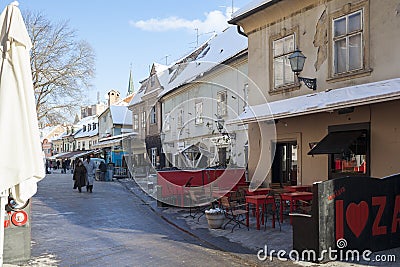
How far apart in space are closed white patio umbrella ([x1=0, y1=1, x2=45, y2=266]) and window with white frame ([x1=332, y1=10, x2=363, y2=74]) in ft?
27.9

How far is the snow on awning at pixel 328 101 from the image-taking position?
9023 mm

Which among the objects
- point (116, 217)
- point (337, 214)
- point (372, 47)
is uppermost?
point (372, 47)

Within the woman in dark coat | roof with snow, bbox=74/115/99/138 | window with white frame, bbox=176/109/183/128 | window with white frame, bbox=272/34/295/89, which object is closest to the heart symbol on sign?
window with white frame, bbox=272/34/295/89

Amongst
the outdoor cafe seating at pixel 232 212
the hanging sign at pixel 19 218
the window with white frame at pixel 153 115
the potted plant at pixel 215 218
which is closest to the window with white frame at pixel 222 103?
the window with white frame at pixel 153 115

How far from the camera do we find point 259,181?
14.4 metres

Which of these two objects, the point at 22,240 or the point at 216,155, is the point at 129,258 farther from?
the point at 216,155

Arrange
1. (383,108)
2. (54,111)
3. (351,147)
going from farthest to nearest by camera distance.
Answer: (54,111), (351,147), (383,108)

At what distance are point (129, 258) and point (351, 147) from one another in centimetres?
649

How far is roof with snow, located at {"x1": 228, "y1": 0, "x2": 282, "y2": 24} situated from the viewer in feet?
43.5

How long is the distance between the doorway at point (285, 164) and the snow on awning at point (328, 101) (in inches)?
59.9

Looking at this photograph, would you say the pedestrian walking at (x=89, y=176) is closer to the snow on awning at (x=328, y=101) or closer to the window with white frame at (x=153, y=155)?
the window with white frame at (x=153, y=155)

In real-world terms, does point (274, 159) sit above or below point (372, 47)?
below

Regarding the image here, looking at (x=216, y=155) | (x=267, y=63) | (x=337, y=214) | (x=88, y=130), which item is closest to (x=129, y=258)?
(x=337, y=214)

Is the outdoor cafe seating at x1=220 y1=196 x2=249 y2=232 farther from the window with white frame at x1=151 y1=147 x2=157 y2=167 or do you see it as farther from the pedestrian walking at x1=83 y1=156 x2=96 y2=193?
the pedestrian walking at x1=83 y1=156 x2=96 y2=193
